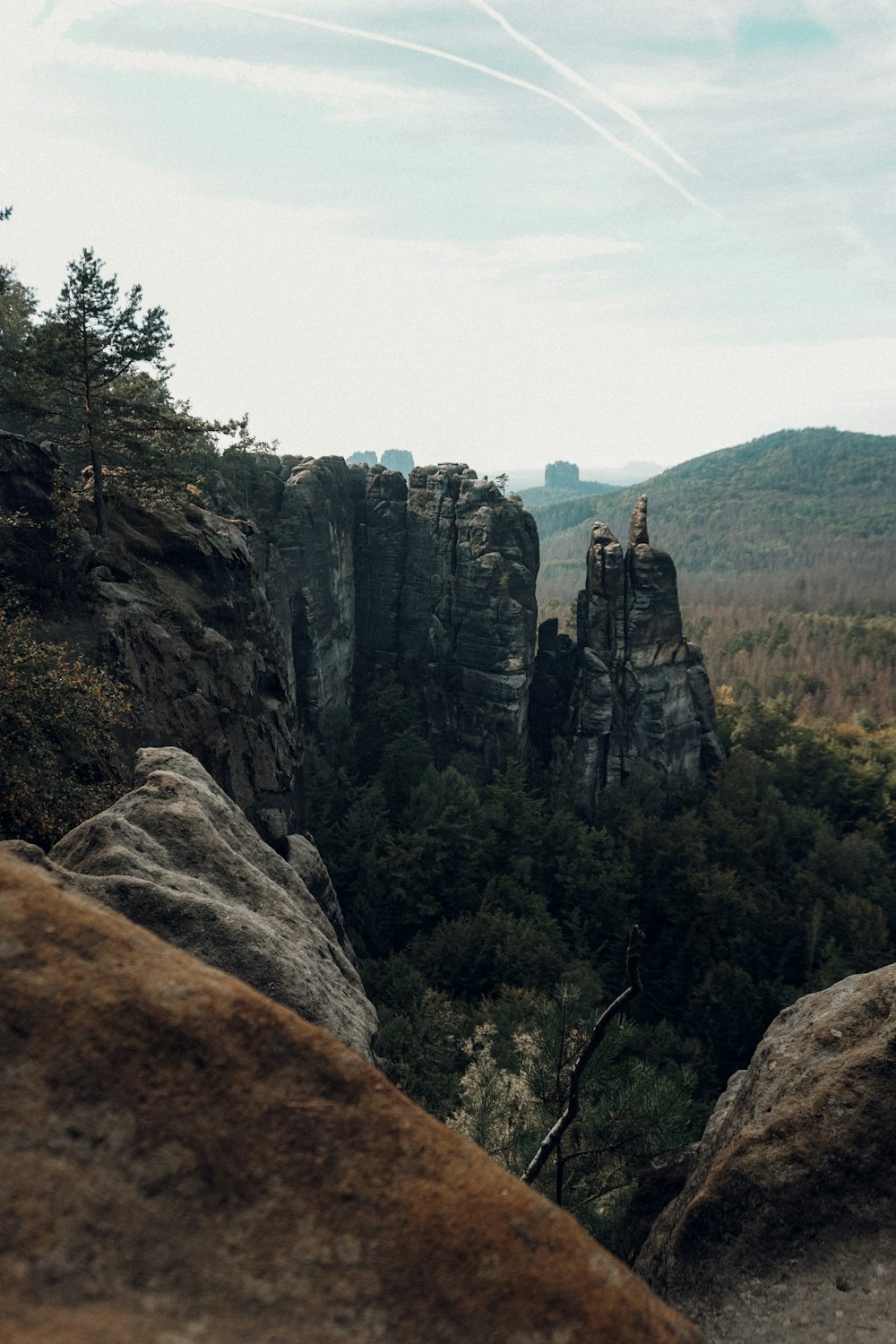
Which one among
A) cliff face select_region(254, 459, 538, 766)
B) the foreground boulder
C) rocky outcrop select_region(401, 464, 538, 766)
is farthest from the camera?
rocky outcrop select_region(401, 464, 538, 766)

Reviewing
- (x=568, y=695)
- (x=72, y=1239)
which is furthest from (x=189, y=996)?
(x=568, y=695)

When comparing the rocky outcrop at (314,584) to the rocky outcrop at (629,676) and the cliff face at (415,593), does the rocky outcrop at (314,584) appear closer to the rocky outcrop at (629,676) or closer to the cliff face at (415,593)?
the cliff face at (415,593)

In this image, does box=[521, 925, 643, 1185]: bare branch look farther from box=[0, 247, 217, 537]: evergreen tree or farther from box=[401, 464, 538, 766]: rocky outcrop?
box=[401, 464, 538, 766]: rocky outcrop

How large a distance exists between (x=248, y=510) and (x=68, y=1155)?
52.8 meters

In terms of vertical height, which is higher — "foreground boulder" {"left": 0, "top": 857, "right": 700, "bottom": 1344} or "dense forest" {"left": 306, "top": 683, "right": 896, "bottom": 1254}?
"foreground boulder" {"left": 0, "top": 857, "right": 700, "bottom": 1344}

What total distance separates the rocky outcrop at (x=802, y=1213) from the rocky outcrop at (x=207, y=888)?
5.02 meters

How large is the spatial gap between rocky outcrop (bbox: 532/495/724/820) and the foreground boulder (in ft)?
178

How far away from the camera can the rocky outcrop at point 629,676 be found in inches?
2269

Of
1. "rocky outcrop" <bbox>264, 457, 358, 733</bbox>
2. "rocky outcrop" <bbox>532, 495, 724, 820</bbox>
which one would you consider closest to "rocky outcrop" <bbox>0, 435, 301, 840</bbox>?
"rocky outcrop" <bbox>264, 457, 358, 733</bbox>

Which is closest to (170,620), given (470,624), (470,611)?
(470,624)

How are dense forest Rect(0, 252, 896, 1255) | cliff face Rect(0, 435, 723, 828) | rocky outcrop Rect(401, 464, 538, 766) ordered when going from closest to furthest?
dense forest Rect(0, 252, 896, 1255)
cliff face Rect(0, 435, 723, 828)
rocky outcrop Rect(401, 464, 538, 766)

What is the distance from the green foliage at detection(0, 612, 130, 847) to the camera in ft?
48.5

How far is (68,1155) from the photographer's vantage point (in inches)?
153

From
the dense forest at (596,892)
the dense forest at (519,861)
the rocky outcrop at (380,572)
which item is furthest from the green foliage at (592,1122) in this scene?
the rocky outcrop at (380,572)
